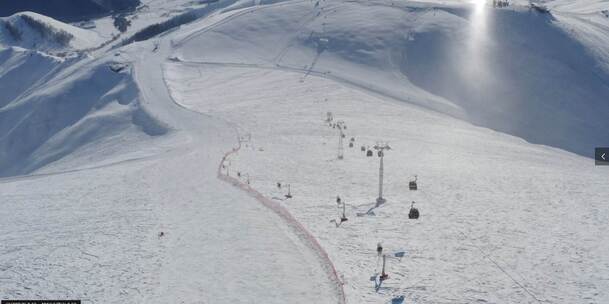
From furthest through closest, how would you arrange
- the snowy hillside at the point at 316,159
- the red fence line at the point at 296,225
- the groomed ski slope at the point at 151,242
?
the snowy hillside at the point at 316,159, the red fence line at the point at 296,225, the groomed ski slope at the point at 151,242

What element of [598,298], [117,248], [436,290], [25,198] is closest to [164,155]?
[25,198]

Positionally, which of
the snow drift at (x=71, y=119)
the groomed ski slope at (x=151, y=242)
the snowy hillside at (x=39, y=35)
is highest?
the snowy hillside at (x=39, y=35)

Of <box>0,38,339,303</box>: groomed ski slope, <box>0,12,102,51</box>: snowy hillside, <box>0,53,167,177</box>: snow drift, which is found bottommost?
<box>0,38,339,303</box>: groomed ski slope

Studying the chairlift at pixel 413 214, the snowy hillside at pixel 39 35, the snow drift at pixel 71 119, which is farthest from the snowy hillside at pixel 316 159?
the snowy hillside at pixel 39 35

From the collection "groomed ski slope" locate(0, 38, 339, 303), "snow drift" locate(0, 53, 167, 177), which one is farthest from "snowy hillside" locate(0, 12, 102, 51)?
"groomed ski slope" locate(0, 38, 339, 303)

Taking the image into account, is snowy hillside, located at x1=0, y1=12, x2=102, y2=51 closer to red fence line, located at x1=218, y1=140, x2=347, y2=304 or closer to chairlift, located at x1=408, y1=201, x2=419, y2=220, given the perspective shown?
red fence line, located at x1=218, y1=140, x2=347, y2=304

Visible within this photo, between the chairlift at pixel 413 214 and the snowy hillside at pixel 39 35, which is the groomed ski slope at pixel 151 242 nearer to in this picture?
the chairlift at pixel 413 214

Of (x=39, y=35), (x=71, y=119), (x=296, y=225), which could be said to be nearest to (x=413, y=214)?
(x=296, y=225)

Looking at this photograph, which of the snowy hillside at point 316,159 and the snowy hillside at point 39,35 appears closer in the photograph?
the snowy hillside at point 316,159

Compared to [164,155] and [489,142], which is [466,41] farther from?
[164,155]
